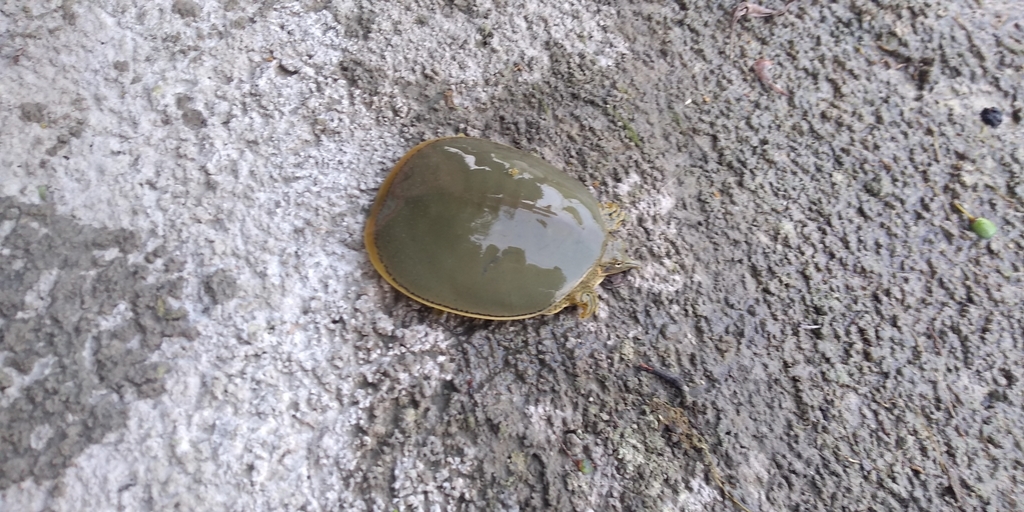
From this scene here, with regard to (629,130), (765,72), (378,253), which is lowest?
(378,253)

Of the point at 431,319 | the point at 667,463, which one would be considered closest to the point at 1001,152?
the point at 667,463

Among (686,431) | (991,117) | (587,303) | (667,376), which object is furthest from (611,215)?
(991,117)

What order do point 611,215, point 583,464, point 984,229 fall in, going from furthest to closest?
point 984,229, point 611,215, point 583,464

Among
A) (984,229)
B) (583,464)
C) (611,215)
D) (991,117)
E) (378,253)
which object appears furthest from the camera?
(991,117)

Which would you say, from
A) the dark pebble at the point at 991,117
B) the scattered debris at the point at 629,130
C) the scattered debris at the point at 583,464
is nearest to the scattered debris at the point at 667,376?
the scattered debris at the point at 583,464

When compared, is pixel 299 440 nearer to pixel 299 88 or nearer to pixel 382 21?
pixel 299 88

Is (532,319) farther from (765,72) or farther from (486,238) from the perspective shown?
(765,72)

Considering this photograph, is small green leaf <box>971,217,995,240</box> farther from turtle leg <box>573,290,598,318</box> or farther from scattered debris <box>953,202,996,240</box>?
turtle leg <box>573,290,598,318</box>

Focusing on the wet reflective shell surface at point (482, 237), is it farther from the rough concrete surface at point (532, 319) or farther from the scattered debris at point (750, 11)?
the scattered debris at point (750, 11)
